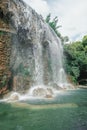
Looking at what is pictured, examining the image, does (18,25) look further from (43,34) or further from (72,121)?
(72,121)

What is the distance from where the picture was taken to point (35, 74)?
22172 millimetres

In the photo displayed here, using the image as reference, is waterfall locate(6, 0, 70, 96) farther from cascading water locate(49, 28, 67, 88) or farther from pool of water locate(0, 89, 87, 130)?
pool of water locate(0, 89, 87, 130)

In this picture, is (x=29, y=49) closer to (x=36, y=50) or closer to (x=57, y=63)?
(x=36, y=50)

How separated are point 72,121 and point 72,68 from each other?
21.5 metres

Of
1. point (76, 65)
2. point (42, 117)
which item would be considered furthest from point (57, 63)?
point (42, 117)

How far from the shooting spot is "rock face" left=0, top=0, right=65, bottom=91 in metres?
17.0

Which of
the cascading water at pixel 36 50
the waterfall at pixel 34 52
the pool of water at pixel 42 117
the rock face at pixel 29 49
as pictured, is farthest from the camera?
the cascading water at pixel 36 50

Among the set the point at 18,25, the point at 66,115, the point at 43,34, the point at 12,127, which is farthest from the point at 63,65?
the point at 12,127

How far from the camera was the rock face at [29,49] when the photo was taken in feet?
55.7

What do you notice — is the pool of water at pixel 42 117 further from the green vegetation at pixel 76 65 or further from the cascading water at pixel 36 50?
the green vegetation at pixel 76 65

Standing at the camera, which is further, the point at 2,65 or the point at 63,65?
the point at 63,65

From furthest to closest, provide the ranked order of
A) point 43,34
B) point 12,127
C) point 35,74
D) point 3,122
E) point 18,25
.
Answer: point 43,34, point 35,74, point 18,25, point 3,122, point 12,127

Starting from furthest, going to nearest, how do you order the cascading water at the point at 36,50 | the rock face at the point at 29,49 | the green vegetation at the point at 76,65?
1. the green vegetation at the point at 76,65
2. the cascading water at the point at 36,50
3. the rock face at the point at 29,49

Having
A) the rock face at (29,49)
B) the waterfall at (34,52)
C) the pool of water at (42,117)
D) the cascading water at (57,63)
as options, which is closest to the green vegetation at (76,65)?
the cascading water at (57,63)
